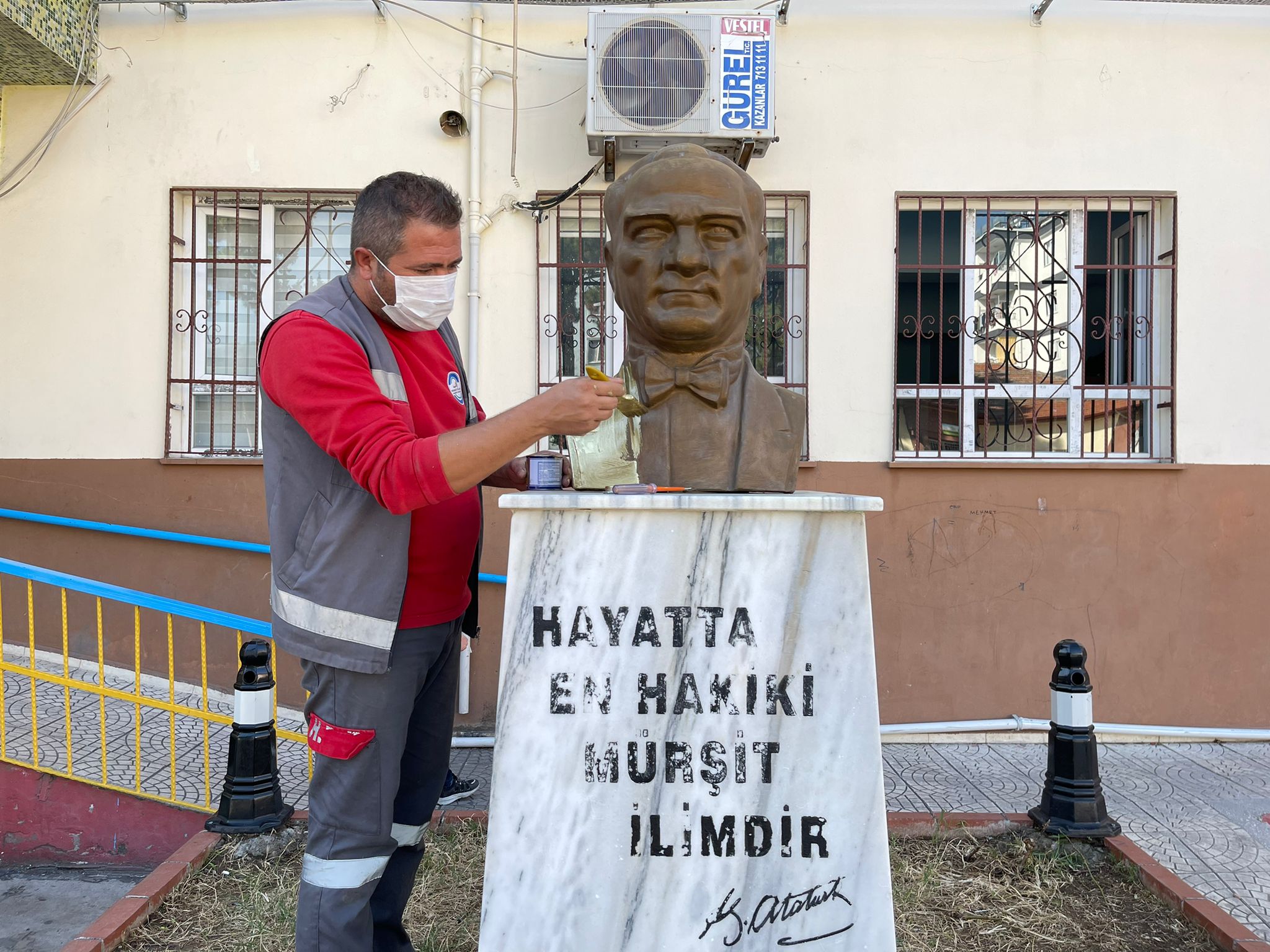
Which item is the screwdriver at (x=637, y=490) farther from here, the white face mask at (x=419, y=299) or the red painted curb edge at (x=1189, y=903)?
the red painted curb edge at (x=1189, y=903)

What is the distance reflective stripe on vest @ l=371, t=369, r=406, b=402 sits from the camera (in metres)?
2.12

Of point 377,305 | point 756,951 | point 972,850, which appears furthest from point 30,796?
point 972,850

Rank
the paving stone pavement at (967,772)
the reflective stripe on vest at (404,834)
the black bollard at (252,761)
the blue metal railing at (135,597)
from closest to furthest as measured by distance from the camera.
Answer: the reflective stripe on vest at (404,834) → the black bollard at (252,761) → the blue metal railing at (135,597) → the paving stone pavement at (967,772)

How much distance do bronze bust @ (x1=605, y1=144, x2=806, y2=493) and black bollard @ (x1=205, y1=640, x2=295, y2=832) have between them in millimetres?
1820

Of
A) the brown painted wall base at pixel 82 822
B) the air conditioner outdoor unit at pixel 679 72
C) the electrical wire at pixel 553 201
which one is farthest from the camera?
the electrical wire at pixel 553 201

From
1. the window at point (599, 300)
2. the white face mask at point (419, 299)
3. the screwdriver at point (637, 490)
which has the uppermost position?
the window at point (599, 300)

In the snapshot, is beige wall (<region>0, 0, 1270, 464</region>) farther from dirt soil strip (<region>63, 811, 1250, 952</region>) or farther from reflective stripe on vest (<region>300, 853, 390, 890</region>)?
reflective stripe on vest (<region>300, 853, 390, 890</region>)

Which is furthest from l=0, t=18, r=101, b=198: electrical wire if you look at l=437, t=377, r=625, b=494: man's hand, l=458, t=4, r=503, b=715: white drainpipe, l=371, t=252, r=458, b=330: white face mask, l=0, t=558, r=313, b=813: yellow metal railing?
l=437, t=377, r=625, b=494: man's hand

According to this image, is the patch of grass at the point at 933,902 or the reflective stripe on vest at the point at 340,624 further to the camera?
the patch of grass at the point at 933,902

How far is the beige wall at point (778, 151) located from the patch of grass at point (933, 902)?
2319 mm

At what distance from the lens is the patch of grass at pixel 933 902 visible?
2844 mm

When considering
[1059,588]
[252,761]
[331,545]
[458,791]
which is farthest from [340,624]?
[1059,588]
